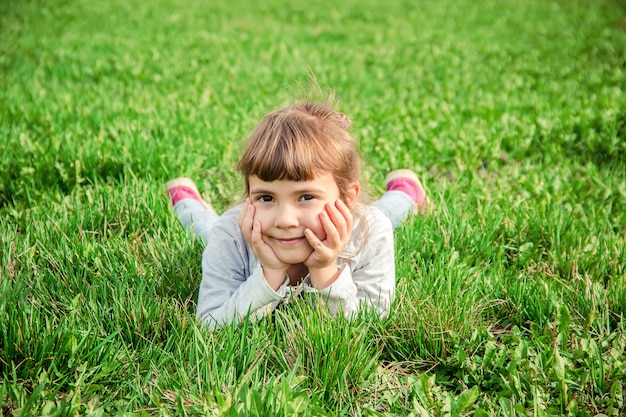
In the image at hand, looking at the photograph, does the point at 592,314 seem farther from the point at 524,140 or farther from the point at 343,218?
the point at 524,140

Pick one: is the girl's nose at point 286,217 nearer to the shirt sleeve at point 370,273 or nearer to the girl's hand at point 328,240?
the girl's hand at point 328,240

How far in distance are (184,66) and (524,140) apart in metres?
4.41

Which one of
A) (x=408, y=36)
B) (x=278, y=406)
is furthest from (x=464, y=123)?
(x=408, y=36)

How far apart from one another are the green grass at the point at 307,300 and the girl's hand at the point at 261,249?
0.46 ft

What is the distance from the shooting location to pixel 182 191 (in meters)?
3.78

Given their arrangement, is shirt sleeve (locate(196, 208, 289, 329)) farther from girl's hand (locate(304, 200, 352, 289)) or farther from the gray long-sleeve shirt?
girl's hand (locate(304, 200, 352, 289))

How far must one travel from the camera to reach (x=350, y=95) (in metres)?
6.82

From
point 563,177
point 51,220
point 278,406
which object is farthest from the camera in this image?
point 563,177

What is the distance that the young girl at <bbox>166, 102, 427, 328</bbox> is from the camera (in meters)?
2.41

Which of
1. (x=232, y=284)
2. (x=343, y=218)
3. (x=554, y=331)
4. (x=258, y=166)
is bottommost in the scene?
(x=554, y=331)

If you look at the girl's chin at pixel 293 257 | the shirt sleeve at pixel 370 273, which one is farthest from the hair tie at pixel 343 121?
the girl's chin at pixel 293 257

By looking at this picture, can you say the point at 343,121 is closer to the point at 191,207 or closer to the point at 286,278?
the point at 286,278

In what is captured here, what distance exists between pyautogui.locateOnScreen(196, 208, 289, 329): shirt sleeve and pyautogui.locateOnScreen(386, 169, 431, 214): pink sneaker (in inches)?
53.4

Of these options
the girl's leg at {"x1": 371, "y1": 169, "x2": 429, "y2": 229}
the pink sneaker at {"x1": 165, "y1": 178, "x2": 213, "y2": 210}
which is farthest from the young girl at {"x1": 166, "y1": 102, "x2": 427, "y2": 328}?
the pink sneaker at {"x1": 165, "y1": 178, "x2": 213, "y2": 210}
